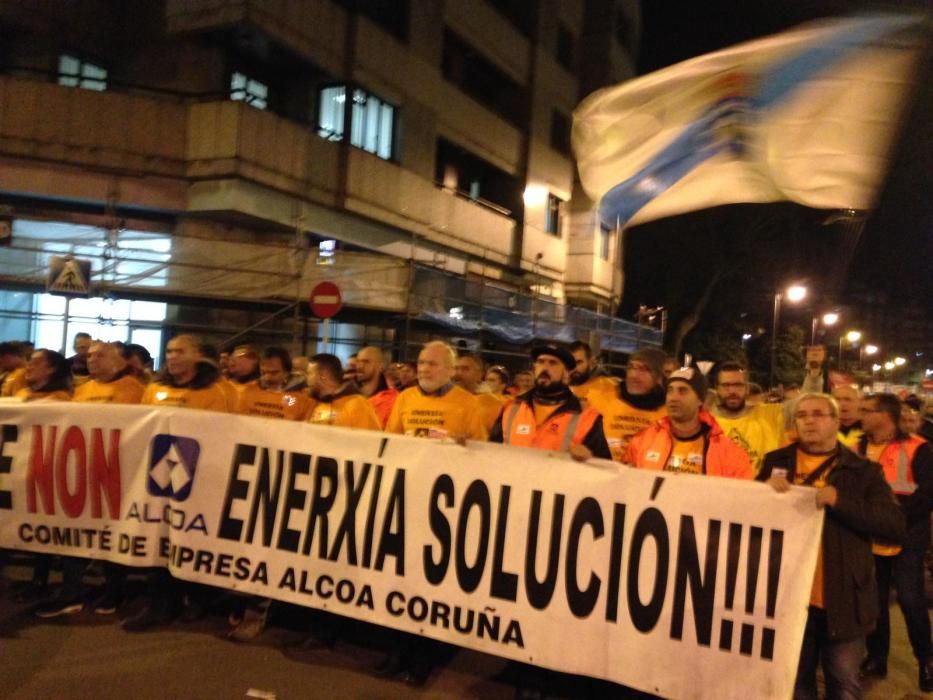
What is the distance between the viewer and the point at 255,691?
417 cm

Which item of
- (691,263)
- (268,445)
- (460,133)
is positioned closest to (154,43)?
(460,133)

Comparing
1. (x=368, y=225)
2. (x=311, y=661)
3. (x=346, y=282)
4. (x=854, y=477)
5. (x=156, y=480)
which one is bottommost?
(x=311, y=661)

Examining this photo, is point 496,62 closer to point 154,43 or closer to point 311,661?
point 154,43

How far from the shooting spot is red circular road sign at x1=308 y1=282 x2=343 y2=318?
1236 cm

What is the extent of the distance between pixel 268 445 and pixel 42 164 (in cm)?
1282

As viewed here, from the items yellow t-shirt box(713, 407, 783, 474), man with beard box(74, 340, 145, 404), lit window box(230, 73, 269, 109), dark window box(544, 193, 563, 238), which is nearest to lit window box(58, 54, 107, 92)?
lit window box(230, 73, 269, 109)

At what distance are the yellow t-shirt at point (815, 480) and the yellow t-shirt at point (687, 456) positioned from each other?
18.4 inches

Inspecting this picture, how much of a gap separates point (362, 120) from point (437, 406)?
1514 cm

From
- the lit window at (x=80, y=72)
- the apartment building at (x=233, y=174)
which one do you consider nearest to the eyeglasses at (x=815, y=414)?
the apartment building at (x=233, y=174)

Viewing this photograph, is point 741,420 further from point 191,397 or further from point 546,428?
point 191,397

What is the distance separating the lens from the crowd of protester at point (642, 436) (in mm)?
3629

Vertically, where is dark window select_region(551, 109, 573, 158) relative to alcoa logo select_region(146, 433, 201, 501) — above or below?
above

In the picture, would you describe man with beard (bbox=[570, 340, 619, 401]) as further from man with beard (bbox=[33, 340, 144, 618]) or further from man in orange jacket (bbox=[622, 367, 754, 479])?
man with beard (bbox=[33, 340, 144, 618])

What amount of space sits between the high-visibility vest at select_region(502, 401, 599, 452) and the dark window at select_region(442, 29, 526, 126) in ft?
65.3
